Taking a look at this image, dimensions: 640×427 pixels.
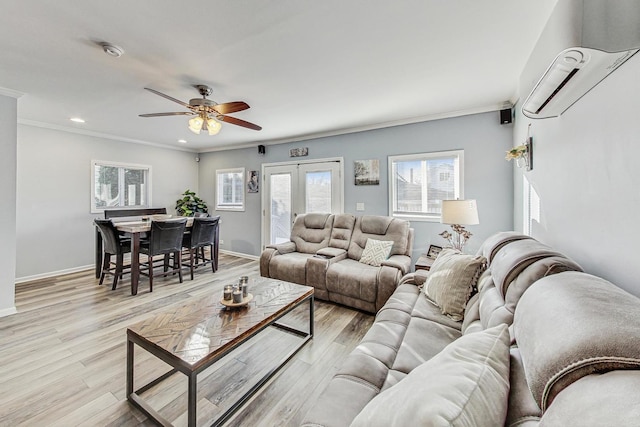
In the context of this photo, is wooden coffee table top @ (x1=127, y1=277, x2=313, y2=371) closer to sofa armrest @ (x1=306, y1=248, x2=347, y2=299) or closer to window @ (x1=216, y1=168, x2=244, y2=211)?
sofa armrest @ (x1=306, y1=248, x2=347, y2=299)

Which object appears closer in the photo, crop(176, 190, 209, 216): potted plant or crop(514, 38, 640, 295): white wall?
crop(514, 38, 640, 295): white wall

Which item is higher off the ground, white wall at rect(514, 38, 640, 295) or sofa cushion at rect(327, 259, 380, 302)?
white wall at rect(514, 38, 640, 295)

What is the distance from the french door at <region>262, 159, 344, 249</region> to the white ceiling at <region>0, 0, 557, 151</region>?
1.25 meters

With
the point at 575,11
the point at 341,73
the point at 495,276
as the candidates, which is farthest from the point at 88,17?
the point at 495,276

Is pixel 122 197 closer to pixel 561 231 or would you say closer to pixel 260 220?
pixel 260 220

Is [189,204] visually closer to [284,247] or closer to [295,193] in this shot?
[295,193]

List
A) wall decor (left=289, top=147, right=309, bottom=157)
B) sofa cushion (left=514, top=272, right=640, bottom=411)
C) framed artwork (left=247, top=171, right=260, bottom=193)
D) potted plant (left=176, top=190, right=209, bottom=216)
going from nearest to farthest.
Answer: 1. sofa cushion (left=514, top=272, right=640, bottom=411)
2. wall decor (left=289, top=147, right=309, bottom=157)
3. framed artwork (left=247, top=171, right=260, bottom=193)
4. potted plant (left=176, top=190, right=209, bottom=216)

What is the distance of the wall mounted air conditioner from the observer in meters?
0.88

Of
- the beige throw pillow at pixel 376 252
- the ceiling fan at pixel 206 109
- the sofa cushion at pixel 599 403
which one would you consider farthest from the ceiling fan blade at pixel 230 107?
the sofa cushion at pixel 599 403

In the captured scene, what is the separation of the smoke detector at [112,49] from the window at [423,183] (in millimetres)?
3343

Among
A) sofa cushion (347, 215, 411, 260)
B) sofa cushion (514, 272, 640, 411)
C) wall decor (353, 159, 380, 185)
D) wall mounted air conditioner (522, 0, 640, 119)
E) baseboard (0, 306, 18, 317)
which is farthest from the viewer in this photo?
wall decor (353, 159, 380, 185)

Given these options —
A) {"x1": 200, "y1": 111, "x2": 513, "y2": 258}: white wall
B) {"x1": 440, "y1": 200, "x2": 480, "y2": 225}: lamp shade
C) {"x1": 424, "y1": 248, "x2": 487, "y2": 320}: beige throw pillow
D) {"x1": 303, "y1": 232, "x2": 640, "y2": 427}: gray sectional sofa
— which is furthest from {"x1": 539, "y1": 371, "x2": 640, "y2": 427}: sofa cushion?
{"x1": 200, "y1": 111, "x2": 513, "y2": 258}: white wall

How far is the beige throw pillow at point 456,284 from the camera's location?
69.3 inches

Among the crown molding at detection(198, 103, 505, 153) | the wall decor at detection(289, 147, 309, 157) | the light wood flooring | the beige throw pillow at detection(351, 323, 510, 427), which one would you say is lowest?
the light wood flooring
